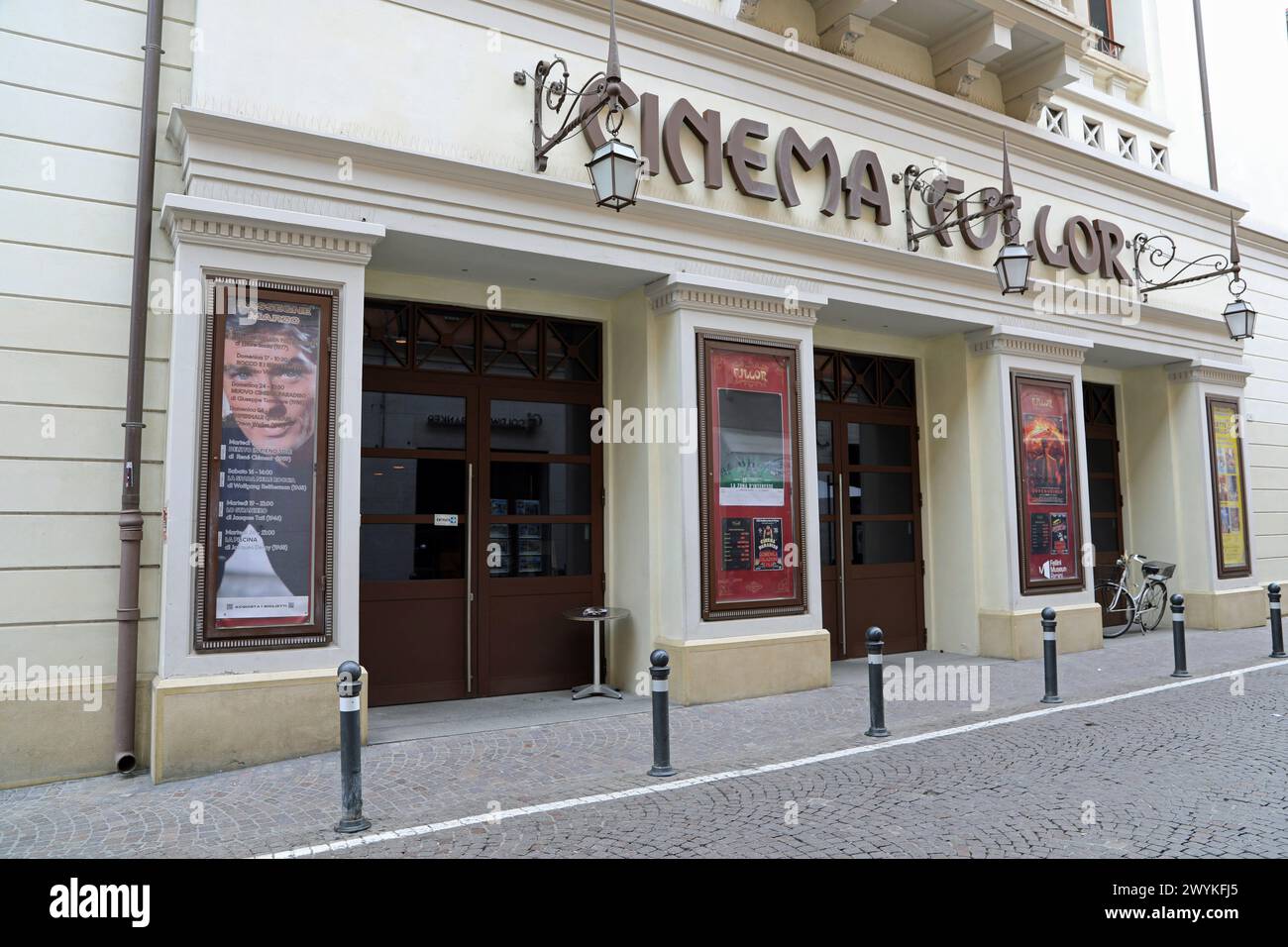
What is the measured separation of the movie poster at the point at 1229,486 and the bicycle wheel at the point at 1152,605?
1.00 m

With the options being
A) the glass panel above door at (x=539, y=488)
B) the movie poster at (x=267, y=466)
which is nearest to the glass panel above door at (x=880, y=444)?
the glass panel above door at (x=539, y=488)

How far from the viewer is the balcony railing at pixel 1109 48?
49.6 ft

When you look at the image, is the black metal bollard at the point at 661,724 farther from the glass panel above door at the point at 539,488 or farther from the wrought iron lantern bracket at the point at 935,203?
the wrought iron lantern bracket at the point at 935,203

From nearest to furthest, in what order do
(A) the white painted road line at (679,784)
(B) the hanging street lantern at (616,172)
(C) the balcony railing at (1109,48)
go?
(A) the white painted road line at (679,784) < (B) the hanging street lantern at (616,172) < (C) the balcony railing at (1109,48)

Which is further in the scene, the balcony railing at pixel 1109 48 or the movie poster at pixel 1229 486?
the balcony railing at pixel 1109 48

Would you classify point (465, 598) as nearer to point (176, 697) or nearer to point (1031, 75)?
point (176, 697)

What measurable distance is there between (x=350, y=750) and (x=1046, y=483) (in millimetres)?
10205

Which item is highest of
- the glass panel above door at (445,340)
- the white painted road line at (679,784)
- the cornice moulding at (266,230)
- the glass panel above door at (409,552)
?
the cornice moulding at (266,230)

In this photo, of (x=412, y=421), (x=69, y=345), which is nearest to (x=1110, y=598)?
(x=412, y=421)

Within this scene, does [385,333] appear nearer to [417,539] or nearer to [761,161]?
[417,539]

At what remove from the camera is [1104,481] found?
1520cm

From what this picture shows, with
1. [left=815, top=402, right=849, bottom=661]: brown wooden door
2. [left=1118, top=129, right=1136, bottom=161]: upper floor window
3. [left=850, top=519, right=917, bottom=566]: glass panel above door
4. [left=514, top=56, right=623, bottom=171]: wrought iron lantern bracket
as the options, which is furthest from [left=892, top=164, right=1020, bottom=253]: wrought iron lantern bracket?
[left=1118, top=129, right=1136, bottom=161]: upper floor window

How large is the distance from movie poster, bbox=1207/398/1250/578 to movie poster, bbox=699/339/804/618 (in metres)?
9.34
